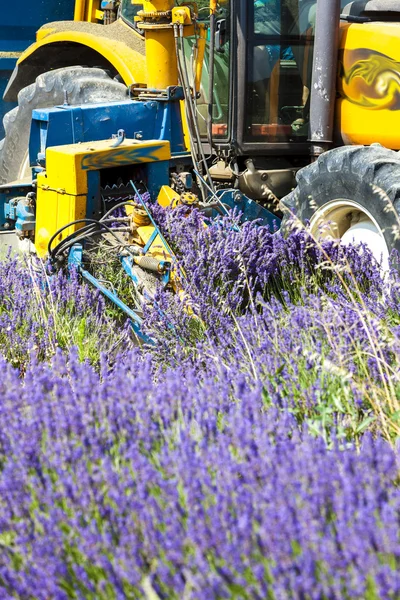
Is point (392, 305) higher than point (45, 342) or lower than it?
higher

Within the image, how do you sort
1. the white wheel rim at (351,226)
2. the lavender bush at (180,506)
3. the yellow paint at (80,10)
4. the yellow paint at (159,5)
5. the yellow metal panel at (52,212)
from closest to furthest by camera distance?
the lavender bush at (180,506), the white wheel rim at (351,226), the yellow metal panel at (52,212), the yellow paint at (159,5), the yellow paint at (80,10)

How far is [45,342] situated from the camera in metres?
3.65

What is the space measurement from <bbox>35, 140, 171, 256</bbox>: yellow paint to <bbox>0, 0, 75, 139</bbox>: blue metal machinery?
143 inches

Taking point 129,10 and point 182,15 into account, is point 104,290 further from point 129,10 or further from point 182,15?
point 129,10

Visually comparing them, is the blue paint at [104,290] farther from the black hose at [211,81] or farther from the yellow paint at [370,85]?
the yellow paint at [370,85]

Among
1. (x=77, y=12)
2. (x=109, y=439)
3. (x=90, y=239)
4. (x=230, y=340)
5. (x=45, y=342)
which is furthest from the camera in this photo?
(x=77, y=12)

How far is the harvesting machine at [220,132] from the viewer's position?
4.16 m

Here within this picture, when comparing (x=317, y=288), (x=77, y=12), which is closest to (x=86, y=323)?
(x=317, y=288)

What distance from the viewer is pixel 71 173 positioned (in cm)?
422

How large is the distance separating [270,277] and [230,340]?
0.82 m

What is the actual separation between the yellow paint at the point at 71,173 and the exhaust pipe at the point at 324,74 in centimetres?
84

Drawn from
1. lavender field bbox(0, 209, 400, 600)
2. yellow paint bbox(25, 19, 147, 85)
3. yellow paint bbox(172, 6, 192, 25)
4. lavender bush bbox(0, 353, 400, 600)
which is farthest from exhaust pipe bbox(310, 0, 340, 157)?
lavender bush bbox(0, 353, 400, 600)

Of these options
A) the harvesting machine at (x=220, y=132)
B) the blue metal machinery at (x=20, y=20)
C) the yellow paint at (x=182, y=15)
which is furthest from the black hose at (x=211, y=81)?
the blue metal machinery at (x=20, y=20)

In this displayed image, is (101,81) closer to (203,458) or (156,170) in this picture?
(156,170)
